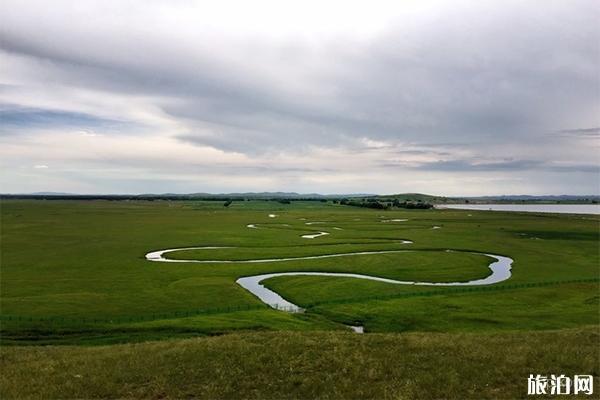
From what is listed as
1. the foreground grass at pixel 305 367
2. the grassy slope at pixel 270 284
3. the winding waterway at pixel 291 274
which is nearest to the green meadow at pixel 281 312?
the foreground grass at pixel 305 367

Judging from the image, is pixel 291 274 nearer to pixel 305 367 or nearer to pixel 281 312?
pixel 281 312

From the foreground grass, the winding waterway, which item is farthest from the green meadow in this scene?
the winding waterway

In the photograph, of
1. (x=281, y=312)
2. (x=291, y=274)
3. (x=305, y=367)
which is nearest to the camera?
(x=305, y=367)

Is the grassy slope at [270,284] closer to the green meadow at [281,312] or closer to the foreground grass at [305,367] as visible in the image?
the green meadow at [281,312]

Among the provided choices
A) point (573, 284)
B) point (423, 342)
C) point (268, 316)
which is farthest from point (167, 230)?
point (423, 342)

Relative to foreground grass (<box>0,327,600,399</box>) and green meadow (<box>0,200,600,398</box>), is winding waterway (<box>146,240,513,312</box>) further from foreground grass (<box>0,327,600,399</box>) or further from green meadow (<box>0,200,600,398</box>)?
foreground grass (<box>0,327,600,399</box>)

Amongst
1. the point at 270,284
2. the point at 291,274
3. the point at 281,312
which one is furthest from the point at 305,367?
the point at 291,274
